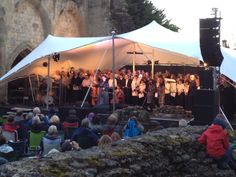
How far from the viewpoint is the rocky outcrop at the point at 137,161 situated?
4.17m

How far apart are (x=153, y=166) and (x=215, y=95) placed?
4.81 meters

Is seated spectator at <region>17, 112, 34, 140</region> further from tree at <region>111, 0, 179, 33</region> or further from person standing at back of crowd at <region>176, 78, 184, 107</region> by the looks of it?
tree at <region>111, 0, 179, 33</region>

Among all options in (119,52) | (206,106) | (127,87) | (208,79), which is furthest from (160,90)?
(206,106)

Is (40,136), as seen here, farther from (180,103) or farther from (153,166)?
(180,103)

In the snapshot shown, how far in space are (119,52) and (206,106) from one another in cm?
1010

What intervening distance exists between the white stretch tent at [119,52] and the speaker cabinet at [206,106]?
325 cm

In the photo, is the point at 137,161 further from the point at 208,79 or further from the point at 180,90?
the point at 180,90

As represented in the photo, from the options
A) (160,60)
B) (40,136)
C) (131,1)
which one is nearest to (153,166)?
(40,136)

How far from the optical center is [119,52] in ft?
64.4

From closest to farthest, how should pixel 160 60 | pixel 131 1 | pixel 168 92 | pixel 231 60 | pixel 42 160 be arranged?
pixel 42 160, pixel 231 60, pixel 168 92, pixel 160 60, pixel 131 1

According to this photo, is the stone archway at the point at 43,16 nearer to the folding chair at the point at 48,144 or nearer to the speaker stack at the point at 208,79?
the speaker stack at the point at 208,79

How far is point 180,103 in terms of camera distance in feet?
59.7

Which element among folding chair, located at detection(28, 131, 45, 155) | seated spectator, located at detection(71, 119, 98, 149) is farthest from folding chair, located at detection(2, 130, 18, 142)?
seated spectator, located at detection(71, 119, 98, 149)

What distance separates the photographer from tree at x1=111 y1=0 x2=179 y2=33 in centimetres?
2753
